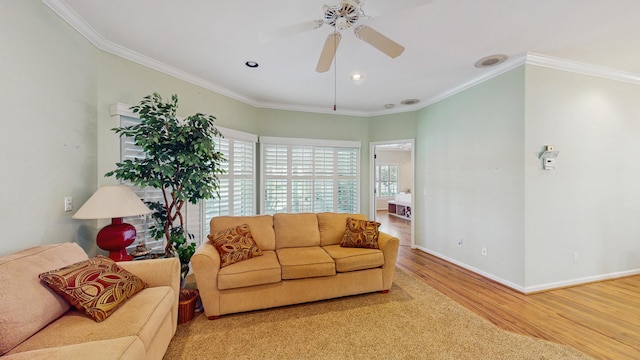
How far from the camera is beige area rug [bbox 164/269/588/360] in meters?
1.86

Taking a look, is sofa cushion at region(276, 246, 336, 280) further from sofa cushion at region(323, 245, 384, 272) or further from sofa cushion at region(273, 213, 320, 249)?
sofa cushion at region(273, 213, 320, 249)

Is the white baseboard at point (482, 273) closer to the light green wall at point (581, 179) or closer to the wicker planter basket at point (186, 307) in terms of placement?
the light green wall at point (581, 179)

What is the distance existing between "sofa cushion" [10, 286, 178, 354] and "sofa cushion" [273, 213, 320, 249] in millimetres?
1510

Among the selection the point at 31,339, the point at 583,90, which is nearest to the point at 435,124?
the point at 583,90

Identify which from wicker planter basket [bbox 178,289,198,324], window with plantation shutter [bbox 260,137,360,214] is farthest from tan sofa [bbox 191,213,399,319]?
window with plantation shutter [bbox 260,137,360,214]

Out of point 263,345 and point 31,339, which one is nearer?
point 31,339

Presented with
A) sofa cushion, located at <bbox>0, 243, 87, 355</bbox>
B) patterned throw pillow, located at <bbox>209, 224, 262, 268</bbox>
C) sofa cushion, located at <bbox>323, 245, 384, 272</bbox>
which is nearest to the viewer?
sofa cushion, located at <bbox>0, 243, 87, 355</bbox>

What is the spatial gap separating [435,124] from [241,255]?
3765mm

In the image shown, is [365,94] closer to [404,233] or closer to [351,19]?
[351,19]

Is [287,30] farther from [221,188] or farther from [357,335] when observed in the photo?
[221,188]

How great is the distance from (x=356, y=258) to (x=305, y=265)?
582 mm

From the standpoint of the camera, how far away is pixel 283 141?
4.53 meters

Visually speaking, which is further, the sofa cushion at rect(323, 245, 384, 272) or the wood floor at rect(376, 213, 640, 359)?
the sofa cushion at rect(323, 245, 384, 272)

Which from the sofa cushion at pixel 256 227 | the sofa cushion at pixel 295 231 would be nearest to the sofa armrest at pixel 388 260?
the sofa cushion at pixel 295 231
